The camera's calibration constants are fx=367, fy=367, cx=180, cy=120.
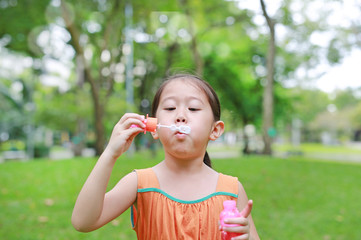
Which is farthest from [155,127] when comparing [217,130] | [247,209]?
[247,209]

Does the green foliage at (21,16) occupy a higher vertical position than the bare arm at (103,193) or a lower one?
higher

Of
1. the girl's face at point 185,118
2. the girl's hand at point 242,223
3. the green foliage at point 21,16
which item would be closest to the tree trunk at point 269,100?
the green foliage at point 21,16

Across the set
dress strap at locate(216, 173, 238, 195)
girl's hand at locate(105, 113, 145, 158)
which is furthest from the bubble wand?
dress strap at locate(216, 173, 238, 195)

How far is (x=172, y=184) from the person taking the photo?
5.62ft

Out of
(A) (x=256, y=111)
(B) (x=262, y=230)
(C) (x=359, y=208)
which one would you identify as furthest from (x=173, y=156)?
(A) (x=256, y=111)

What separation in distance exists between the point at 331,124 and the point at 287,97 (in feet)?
76.2

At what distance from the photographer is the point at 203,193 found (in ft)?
5.58

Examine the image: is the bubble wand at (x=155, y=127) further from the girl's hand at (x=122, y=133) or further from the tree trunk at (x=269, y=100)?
the tree trunk at (x=269, y=100)

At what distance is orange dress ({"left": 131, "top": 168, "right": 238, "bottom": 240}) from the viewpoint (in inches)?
63.5

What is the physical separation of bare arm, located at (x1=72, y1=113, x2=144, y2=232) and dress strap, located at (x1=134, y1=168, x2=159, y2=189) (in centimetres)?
11

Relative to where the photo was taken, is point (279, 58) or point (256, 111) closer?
point (279, 58)

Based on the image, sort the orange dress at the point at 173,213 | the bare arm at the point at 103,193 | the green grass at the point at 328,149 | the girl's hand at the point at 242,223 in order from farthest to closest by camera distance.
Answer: the green grass at the point at 328,149
the orange dress at the point at 173,213
the bare arm at the point at 103,193
the girl's hand at the point at 242,223

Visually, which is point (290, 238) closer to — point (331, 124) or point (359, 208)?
point (359, 208)

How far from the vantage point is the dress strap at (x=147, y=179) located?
1.71 m
